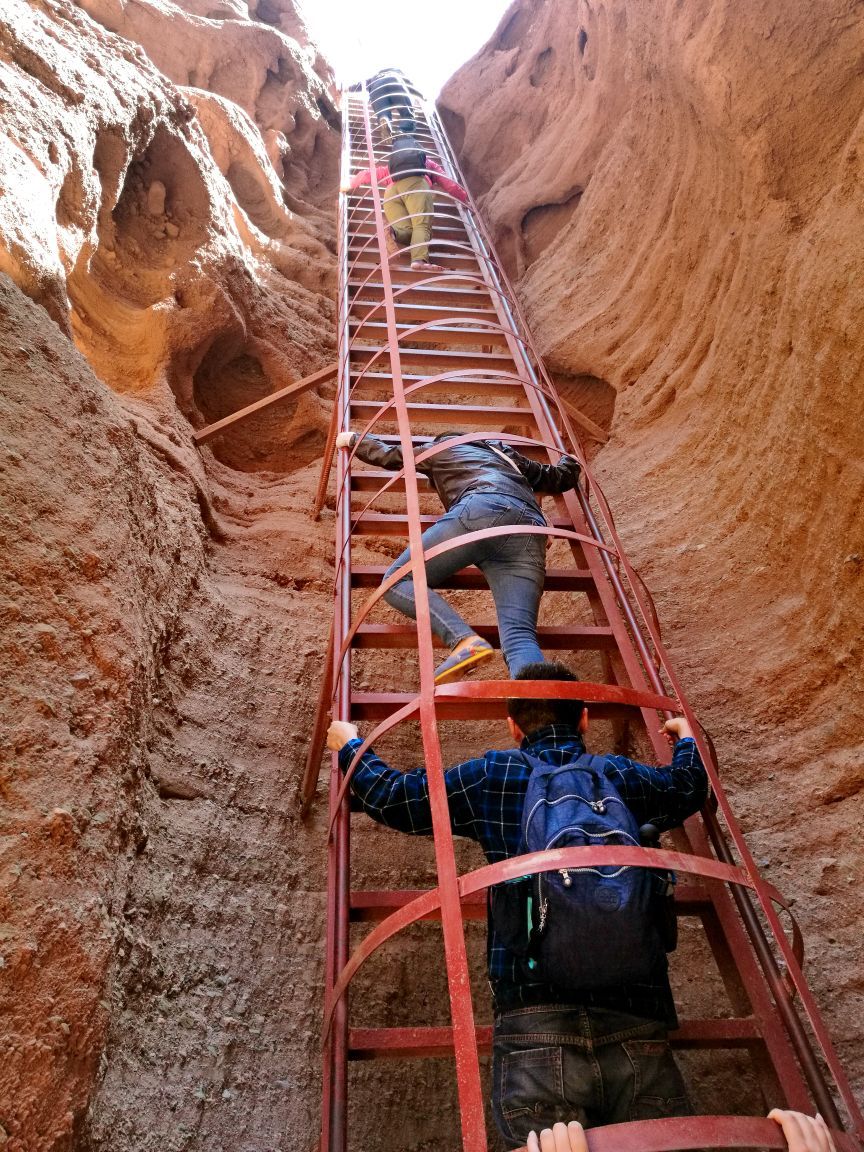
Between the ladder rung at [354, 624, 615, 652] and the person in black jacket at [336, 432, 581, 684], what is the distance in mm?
84

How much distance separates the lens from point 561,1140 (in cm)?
124

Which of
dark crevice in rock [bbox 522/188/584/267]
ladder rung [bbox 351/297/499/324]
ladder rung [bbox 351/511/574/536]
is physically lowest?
ladder rung [bbox 351/511/574/536]

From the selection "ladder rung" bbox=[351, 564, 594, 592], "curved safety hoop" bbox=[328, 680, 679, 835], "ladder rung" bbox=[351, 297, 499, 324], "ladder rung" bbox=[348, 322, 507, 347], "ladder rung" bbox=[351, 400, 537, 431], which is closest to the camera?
"curved safety hoop" bbox=[328, 680, 679, 835]

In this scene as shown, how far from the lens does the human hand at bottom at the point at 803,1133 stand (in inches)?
50.1

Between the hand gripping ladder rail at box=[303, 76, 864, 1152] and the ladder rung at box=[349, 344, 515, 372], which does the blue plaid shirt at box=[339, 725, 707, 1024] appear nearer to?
the hand gripping ladder rail at box=[303, 76, 864, 1152]

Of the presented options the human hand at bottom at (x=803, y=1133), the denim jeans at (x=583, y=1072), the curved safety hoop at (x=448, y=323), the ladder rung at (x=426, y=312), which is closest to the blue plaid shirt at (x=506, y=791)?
the denim jeans at (x=583, y=1072)

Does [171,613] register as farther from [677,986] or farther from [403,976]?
[677,986]

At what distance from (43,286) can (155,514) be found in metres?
1.53

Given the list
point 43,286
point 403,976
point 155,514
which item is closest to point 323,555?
point 155,514

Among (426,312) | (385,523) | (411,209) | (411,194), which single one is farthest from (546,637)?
(411,209)

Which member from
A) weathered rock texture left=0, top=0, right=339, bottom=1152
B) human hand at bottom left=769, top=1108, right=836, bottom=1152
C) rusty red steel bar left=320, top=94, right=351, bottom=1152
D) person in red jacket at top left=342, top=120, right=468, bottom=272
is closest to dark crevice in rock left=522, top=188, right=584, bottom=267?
person in red jacket at top left=342, top=120, right=468, bottom=272

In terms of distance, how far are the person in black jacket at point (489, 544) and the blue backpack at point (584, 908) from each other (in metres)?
Result: 0.89

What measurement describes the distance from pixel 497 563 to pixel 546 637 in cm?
35

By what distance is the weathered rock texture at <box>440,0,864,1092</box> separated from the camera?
2979mm
